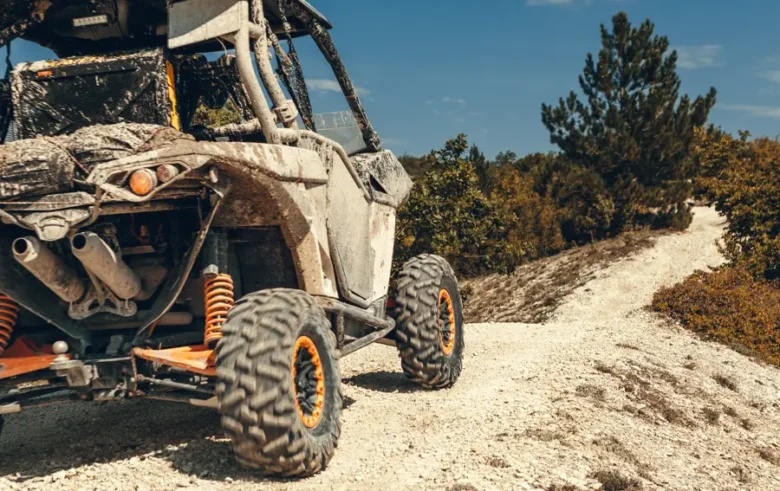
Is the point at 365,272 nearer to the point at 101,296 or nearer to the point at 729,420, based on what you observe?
the point at 101,296

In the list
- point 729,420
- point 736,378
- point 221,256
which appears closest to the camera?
point 221,256

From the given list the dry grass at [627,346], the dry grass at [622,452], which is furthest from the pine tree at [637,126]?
the dry grass at [622,452]

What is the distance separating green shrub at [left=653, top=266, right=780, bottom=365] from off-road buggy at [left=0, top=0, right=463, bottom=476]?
491 inches

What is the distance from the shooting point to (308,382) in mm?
5609

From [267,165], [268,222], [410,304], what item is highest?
[267,165]

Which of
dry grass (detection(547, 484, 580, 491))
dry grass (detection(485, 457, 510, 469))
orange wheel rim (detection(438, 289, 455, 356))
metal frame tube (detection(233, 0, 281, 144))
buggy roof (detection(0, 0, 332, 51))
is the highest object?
buggy roof (detection(0, 0, 332, 51))

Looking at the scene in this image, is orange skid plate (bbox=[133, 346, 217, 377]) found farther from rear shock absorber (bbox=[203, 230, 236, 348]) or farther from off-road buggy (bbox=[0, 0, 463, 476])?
rear shock absorber (bbox=[203, 230, 236, 348])

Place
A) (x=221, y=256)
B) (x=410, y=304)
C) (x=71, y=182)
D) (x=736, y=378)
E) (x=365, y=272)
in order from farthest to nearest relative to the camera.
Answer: (x=736, y=378), (x=410, y=304), (x=365, y=272), (x=221, y=256), (x=71, y=182)

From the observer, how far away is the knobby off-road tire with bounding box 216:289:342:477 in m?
4.88

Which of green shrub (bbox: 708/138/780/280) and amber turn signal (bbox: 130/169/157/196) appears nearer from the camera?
amber turn signal (bbox: 130/169/157/196)

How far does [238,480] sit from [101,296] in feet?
5.19

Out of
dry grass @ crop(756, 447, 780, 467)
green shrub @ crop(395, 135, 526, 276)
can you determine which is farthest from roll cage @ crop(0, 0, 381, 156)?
green shrub @ crop(395, 135, 526, 276)

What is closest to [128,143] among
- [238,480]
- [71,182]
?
[71,182]

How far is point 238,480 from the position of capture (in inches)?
205
